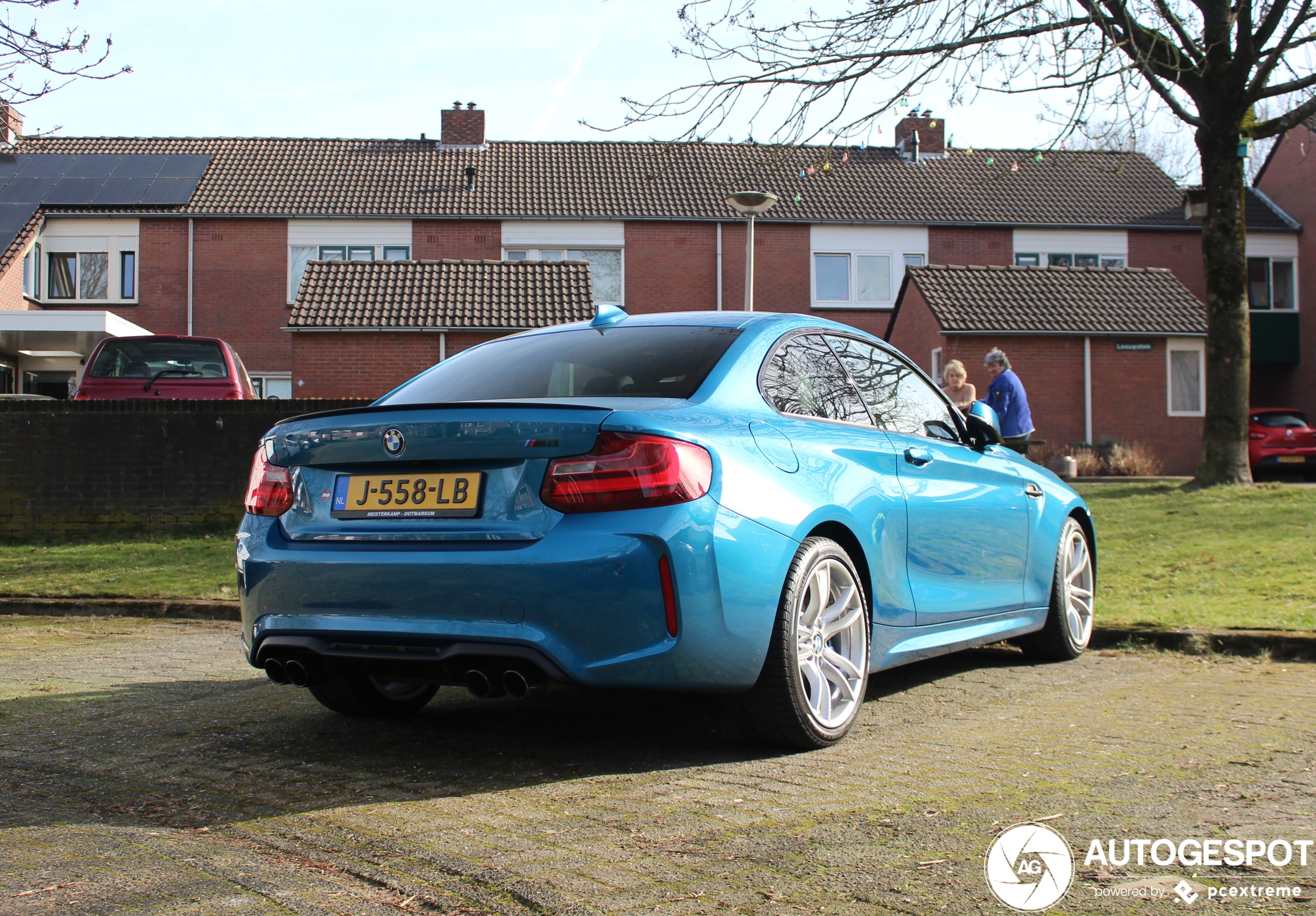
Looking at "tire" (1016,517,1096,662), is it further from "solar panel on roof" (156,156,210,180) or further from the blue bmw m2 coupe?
"solar panel on roof" (156,156,210,180)

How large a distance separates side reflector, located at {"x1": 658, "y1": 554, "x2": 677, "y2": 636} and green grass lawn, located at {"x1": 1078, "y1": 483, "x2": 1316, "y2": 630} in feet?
15.0

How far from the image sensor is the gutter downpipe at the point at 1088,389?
28.5m

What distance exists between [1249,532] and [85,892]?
463 inches

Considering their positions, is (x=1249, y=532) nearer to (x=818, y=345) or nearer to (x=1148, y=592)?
(x=1148, y=592)

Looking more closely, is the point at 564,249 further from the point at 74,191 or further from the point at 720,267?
the point at 74,191

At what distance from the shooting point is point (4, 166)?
35094mm

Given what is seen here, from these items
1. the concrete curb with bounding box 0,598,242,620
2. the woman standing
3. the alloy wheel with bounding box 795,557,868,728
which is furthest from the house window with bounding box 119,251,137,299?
the alloy wheel with bounding box 795,557,868,728

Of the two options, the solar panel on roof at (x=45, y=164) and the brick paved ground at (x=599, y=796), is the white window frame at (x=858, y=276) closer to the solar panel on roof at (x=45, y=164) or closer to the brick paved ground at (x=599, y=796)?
the solar panel on roof at (x=45, y=164)

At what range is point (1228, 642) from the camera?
673 centimetres

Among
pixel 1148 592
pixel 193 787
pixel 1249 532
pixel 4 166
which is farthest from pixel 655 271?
pixel 193 787

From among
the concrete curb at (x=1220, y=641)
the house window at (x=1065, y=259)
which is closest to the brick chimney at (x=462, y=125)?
the house window at (x=1065, y=259)

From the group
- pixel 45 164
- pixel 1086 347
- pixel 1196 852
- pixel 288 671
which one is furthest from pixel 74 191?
pixel 1196 852

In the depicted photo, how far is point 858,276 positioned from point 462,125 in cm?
1332

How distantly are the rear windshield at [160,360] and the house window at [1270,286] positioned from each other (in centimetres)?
3280
